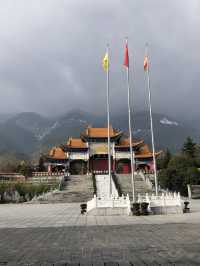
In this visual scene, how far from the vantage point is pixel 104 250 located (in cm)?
733

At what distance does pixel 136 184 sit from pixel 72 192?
9274mm

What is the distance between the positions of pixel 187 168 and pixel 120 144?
19.8 m

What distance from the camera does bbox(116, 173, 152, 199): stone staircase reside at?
131 ft

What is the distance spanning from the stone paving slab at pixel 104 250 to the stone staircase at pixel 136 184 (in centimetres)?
3010

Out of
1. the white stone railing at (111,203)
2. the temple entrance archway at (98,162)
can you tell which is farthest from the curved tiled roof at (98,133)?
the white stone railing at (111,203)

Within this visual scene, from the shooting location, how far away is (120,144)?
6000 centimetres

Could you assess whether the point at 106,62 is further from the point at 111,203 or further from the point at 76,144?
the point at 76,144

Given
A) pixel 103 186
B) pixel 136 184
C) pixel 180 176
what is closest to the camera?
pixel 180 176

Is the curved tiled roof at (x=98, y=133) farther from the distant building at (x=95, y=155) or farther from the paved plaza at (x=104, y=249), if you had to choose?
the paved plaza at (x=104, y=249)

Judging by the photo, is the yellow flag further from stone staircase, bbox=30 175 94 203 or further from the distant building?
the distant building

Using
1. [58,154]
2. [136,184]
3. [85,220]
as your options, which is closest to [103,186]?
[136,184]

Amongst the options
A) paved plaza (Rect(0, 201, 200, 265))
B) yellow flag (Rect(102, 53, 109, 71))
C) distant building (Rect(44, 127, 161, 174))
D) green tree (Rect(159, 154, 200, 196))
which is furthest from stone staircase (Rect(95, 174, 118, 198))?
paved plaza (Rect(0, 201, 200, 265))

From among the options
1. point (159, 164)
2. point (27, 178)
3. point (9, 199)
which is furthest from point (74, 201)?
point (159, 164)

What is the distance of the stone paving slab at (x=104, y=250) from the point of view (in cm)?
613
